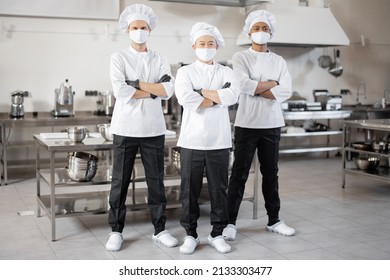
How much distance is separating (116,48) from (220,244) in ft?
13.7

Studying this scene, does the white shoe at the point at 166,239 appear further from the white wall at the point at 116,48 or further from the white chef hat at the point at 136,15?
the white wall at the point at 116,48

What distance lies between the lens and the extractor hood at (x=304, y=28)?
761 cm

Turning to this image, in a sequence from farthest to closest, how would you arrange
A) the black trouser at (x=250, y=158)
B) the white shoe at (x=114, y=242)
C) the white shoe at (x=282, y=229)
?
the white shoe at (x=282, y=229)
the black trouser at (x=250, y=158)
the white shoe at (x=114, y=242)

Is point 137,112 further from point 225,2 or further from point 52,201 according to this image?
point 225,2

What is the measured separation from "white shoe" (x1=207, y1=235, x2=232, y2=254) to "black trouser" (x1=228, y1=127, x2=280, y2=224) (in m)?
0.40

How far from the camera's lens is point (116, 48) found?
23.7 ft

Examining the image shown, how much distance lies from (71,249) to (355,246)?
6.80 ft

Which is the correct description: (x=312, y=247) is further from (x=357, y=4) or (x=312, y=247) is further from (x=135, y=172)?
(x=357, y=4)

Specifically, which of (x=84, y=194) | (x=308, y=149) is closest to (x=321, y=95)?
(x=308, y=149)

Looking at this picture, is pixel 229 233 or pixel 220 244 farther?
pixel 229 233

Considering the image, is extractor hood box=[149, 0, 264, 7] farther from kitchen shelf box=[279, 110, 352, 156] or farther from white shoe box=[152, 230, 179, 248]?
white shoe box=[152, 230, 179, 248]

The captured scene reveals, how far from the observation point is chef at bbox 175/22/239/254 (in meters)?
3.57

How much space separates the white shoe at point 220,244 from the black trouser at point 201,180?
2.5 inches

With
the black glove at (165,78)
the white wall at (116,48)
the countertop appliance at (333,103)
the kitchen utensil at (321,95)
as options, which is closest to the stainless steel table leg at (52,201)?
the black glove at (165,78)
